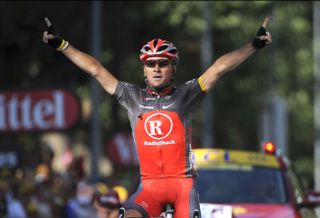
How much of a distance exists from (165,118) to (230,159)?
357cm

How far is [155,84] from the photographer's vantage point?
368 inches

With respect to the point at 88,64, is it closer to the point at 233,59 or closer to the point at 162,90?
the point at 162,90

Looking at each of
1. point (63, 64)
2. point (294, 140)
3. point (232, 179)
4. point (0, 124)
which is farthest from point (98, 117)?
point (294, 140)

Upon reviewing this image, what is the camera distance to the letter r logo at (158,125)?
919cm

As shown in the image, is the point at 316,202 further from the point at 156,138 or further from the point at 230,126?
the point at 230,126

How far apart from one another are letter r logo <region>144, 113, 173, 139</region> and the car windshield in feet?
9.55

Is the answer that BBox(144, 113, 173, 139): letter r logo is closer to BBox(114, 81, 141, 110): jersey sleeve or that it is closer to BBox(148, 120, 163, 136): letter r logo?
BBox(148, 120, 163, 136): letter r logo

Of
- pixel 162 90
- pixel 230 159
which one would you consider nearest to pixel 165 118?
pixel 162 90

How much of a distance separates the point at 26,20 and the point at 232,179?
12.8 meters

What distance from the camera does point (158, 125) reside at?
9.22 m

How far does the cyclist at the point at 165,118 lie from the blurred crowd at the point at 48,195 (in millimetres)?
6260

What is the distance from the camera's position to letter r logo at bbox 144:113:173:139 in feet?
30.1

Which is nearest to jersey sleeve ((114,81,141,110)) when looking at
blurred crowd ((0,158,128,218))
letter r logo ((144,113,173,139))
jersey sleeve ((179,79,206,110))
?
letter r logo ((144,113,173,139))

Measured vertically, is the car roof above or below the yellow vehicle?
above
